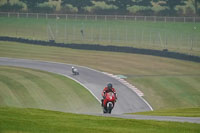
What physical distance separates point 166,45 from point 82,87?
25493 millimetres

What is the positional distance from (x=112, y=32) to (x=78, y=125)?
55.4 meters

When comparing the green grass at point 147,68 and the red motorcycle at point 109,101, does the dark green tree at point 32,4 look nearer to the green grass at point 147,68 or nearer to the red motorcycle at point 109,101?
the green grass at point 147,68

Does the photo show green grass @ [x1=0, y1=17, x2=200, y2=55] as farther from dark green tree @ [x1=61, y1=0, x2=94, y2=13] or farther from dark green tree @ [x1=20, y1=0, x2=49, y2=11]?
dark green tree @ [x1=61, y1=0, x2=94, y2=13]

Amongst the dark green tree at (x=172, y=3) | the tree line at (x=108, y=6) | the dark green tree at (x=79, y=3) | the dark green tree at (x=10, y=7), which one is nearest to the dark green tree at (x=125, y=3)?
the tree line at (x=108, y=6)

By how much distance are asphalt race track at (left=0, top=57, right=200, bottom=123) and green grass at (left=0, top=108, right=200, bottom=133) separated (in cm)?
275

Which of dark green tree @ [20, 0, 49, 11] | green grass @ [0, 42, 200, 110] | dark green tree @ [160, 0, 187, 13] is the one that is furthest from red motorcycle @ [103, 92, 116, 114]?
dark green tree @ [160, 0, 187, 13]

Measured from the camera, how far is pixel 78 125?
16.9 m

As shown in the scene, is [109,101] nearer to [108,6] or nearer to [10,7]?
[10,7]

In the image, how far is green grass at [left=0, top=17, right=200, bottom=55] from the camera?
63062mm

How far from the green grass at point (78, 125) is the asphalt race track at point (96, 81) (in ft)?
9.01

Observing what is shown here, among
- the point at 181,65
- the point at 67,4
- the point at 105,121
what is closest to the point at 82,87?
the point at 181,65

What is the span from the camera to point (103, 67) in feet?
163

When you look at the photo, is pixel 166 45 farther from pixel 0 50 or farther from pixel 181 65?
pixel 0 50

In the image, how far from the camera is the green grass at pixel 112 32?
207 feet
